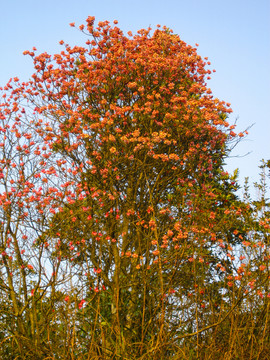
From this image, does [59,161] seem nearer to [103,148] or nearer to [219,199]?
[103,148]

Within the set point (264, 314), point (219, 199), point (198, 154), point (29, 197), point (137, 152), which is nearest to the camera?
point (264, 314)

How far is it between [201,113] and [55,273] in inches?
236

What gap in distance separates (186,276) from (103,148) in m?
3.73

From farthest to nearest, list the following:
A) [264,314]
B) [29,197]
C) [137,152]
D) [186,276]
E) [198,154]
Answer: [198,154] → [137,152] → [186,276] → [29,197] → [264,314]

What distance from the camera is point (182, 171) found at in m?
11.2

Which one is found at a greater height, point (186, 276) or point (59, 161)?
point (59, 161)

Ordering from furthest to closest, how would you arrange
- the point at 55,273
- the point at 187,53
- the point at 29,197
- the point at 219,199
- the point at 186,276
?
1. the point at 219,199
2. the point at 187,53
3. the point at 186,276
4. the point at 29,197
5. the point at 55,273

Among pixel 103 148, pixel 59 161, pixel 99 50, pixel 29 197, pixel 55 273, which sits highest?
pixel 99 50

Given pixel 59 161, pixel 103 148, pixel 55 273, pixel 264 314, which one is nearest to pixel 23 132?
pixel 59 161

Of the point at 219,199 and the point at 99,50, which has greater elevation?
the point at 99,50

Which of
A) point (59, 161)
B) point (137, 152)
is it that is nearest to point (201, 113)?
point (137, 152)

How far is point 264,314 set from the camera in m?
6.22

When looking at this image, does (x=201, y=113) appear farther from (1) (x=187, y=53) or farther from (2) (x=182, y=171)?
(1) (x=187, y=53)

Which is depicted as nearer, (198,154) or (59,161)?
(59,161)
